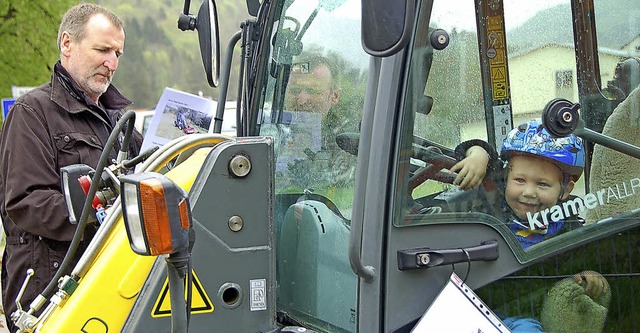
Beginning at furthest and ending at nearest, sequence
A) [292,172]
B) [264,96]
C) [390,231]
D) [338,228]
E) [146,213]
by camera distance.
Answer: [264,96] < [292,172] < [338,228] < [390,231] < [146,213]

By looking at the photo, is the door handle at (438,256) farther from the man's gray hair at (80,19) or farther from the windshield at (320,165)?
the man's gray hair at (80,19)

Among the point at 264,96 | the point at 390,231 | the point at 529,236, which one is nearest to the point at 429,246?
the point at 390,231

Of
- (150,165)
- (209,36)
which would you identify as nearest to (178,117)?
(209,36)

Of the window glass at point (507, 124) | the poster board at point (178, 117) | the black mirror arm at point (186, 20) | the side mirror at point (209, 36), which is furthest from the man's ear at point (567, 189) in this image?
the poster board at point (178, 117)

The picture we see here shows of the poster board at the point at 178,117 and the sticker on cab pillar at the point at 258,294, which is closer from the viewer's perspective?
the sticker on cab pillar at the point at 258,294

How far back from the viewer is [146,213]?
1.88m

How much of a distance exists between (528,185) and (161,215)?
1.00 meters

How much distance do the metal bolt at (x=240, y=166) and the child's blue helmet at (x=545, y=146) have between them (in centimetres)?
70

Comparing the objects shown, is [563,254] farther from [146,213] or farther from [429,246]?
[146,213]

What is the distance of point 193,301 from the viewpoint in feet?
7.38

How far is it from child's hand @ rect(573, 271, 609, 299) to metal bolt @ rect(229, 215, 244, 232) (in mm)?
935

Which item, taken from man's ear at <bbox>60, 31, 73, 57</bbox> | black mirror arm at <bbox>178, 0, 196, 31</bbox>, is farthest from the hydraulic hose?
man's ear at <bbox>60, 31, 73, 57</bbox>

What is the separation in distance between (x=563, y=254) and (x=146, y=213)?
113 cm

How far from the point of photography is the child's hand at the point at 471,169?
88.0 inches
